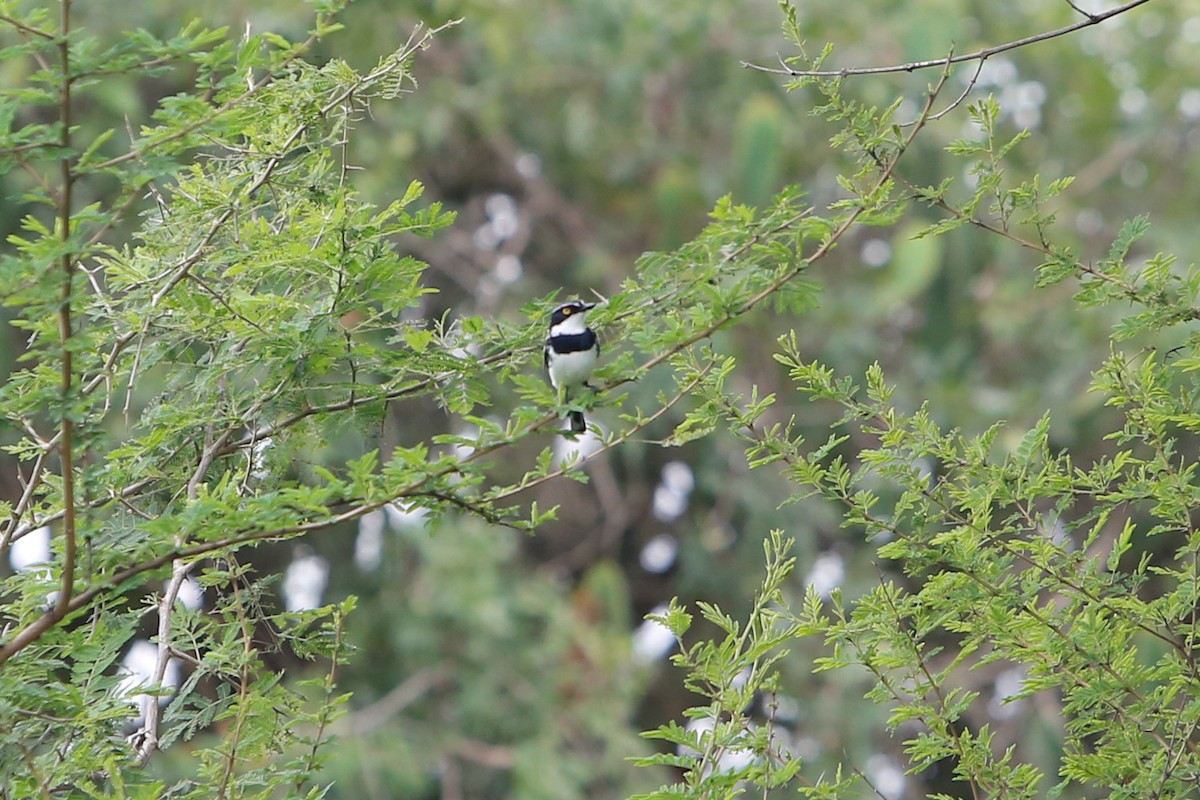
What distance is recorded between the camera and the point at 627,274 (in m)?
11.5

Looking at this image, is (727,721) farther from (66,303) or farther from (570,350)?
(66,303)

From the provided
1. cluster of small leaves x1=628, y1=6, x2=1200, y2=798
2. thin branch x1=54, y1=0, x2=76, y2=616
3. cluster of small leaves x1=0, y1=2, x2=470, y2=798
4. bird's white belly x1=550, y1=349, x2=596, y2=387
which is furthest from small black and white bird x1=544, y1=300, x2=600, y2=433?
thin branch x1=54, y1=0, x2=76, y2=616

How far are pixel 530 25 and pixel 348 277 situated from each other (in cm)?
830

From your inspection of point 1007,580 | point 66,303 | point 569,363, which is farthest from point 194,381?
point 1007,580

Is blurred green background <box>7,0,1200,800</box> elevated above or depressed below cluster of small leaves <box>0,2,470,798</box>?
below

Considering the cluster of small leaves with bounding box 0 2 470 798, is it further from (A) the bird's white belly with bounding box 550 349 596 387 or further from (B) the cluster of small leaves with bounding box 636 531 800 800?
(B) the cluster of small leaves with bounding box 636 531 800 800

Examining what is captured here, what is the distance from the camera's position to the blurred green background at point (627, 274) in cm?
997

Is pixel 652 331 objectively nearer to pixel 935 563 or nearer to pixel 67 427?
pixel 935 563

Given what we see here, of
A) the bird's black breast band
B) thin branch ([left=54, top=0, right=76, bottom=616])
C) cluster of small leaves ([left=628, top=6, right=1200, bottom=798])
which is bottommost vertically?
the bird's black breast band

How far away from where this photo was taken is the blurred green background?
32.7ft

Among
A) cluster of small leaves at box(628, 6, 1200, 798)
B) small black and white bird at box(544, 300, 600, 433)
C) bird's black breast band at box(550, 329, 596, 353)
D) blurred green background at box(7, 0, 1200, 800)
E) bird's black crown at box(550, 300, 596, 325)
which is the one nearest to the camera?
cluster of small leaves at box(628, 6, 1200, 798)

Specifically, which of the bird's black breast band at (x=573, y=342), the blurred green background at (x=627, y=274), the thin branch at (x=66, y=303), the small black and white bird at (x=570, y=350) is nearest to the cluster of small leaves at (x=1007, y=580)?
the small black and white bird at (x=570, y=350)

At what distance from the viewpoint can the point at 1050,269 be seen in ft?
9.65

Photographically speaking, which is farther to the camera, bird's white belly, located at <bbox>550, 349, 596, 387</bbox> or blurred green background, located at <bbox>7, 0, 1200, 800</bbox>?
blurred green background, located at <bbox>7, 0, 1200, 800</bbox>
